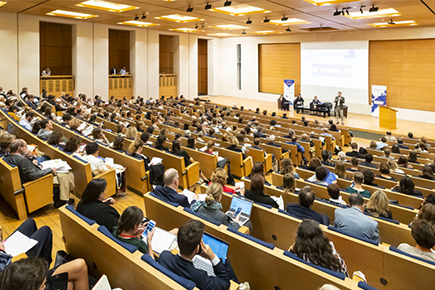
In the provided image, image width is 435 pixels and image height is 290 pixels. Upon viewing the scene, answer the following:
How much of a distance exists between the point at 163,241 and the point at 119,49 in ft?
61.0

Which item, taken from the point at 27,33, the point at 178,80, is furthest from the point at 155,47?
the point at 27,33

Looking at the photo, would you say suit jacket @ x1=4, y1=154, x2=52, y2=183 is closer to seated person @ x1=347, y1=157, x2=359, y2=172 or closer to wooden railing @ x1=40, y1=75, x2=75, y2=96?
seated person @ x1=347, y1=157, x2=359, y2=172

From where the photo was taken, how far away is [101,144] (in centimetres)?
650

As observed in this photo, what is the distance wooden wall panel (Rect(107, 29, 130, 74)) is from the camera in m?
19.2

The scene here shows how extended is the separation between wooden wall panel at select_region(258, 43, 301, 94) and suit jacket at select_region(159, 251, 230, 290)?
59.6ft

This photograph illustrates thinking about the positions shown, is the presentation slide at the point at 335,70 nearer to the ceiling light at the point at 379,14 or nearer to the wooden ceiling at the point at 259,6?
the wooden ceiling at the point at 259,6

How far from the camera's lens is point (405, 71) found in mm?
15352

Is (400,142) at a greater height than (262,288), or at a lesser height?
greater

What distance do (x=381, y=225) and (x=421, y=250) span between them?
738mm

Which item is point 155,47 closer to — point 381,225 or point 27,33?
point 27,33

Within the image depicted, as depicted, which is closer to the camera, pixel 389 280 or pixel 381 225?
pixel 389 280

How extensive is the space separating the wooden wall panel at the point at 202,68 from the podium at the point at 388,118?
1316 centimetres

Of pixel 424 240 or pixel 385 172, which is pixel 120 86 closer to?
pixel 385 172

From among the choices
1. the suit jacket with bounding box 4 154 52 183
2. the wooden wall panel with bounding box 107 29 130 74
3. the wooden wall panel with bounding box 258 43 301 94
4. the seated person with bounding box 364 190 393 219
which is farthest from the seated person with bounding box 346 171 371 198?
the wooden wall panel with bounding box 107 29 130 74
